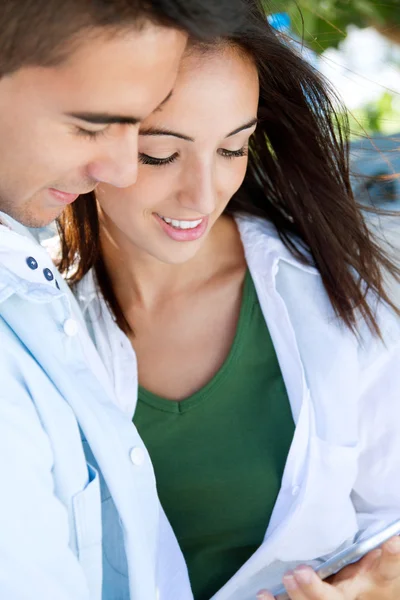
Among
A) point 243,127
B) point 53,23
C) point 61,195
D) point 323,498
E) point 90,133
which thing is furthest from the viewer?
point 323,498

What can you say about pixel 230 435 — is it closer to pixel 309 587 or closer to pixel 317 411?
pixel 317 411

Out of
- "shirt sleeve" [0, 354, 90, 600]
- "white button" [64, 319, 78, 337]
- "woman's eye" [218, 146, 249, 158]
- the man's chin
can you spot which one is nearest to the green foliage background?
"woman's eye" [218, 146, 249, 158]

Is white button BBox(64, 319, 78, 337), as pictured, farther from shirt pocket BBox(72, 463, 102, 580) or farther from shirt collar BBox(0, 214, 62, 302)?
shirt pocket BBox(72, 463, 102, 580)

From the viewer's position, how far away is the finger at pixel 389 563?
1.42m

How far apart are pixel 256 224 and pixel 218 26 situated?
0.56 meters

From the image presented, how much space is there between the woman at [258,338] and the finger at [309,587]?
0.39 feet

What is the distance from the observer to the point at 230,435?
171 centimetres

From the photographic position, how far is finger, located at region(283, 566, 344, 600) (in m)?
1.43

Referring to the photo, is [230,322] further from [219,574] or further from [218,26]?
[218,26]

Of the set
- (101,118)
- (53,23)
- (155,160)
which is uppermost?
(53,23)

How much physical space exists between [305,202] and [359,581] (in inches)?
28.6

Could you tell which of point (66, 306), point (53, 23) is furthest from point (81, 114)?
point (66, 306)

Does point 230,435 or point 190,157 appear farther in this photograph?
point 230,435

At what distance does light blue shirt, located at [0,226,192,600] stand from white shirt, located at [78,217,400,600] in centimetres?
18
